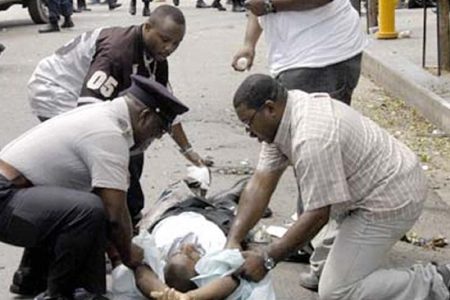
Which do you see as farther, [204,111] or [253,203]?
[204,111]

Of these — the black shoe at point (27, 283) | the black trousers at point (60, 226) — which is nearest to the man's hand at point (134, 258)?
the black trousers at point (60, 226)

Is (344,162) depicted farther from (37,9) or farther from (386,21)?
(37,9)

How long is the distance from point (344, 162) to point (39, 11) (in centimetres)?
1430

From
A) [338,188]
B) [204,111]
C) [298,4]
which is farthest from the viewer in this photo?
[204,111]

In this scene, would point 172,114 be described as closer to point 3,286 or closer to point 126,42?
point 126,42

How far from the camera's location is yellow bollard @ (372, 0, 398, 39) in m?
13.0

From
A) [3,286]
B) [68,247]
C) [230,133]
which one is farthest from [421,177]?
[230,133]

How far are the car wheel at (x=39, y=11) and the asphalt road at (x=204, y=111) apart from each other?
23cm

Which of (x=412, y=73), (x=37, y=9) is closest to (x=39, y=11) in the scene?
(x=37, y=9)

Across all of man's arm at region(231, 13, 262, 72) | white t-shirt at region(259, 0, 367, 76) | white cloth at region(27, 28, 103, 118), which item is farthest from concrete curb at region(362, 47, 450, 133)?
white cloth at region(27, 28, 103, 118)

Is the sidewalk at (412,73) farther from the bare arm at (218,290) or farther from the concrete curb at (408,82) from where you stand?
the bare arm at (218,290)

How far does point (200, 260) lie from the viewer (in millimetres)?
4699

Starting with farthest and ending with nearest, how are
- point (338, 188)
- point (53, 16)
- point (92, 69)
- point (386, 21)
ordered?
point (53, 16), point (386, 21), point (92, 69), point (338, 188)

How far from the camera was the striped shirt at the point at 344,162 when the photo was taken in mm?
4254
